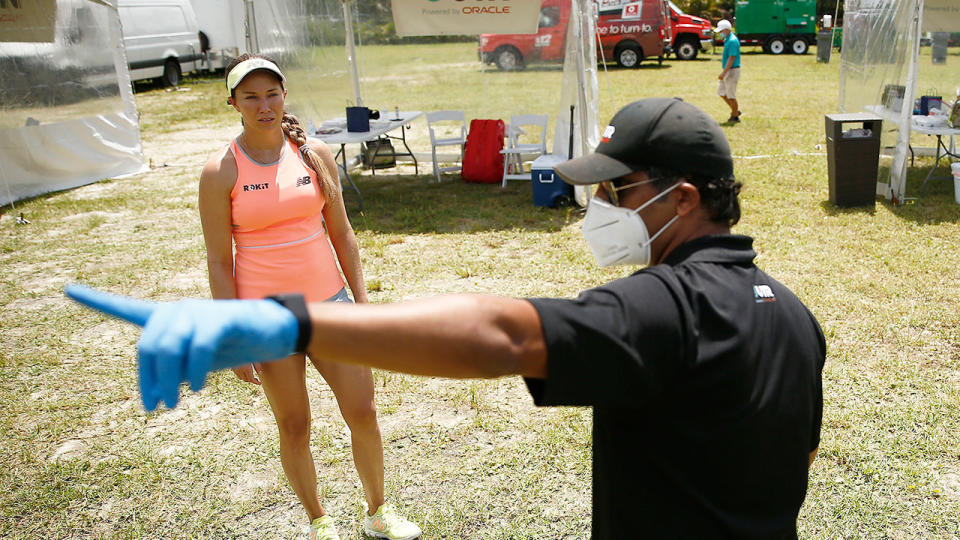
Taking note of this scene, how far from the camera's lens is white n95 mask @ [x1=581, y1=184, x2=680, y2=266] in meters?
1.49

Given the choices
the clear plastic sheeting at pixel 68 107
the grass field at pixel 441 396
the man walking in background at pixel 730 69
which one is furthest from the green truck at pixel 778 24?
the clear plastic sheeting at pixel 68 107

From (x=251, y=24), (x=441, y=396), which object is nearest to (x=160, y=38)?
(x=251, y=24)

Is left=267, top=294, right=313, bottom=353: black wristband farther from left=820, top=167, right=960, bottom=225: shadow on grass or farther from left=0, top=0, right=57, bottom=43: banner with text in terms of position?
left=0, top=0, right=57, bottom=43: banner with text

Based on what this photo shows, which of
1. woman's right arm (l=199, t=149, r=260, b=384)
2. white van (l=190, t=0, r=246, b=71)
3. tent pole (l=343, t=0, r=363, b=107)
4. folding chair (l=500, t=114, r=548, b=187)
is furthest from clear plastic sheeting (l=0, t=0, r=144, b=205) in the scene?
white van (l=190, t=0, r=246, b=71)

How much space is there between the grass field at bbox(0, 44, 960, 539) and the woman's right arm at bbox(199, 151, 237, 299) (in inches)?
51.4

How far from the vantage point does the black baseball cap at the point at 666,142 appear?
4.45 feet

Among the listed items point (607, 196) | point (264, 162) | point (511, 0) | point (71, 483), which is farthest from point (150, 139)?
point (607, 196)

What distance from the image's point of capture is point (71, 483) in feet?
12.3

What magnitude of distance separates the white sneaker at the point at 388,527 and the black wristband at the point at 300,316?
2395 mm

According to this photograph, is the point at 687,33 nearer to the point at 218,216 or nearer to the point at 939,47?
the point at 939,47

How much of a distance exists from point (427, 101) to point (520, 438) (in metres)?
8.97

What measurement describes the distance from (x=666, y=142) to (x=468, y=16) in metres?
9.14

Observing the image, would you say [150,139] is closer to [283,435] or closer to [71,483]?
[71,483]

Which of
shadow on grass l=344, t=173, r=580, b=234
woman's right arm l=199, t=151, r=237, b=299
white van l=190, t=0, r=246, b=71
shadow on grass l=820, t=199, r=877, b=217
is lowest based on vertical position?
shadow on grass l=820, t=199, r=877, b=217
